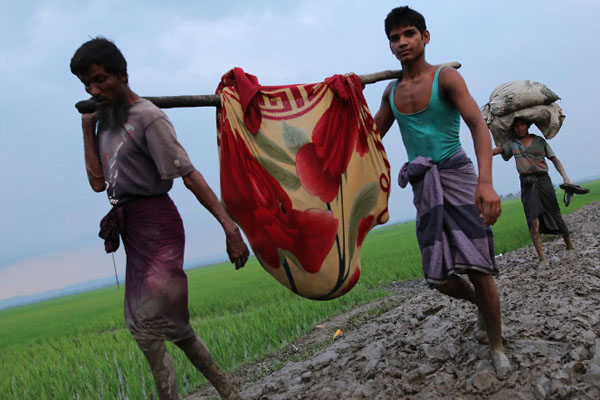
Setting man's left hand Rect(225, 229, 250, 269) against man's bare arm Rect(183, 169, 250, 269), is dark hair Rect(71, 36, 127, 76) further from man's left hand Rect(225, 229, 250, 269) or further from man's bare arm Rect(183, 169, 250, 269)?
man's left hand Rect(225, 229, 250, 269)

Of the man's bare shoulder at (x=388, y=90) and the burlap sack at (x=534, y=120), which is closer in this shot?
the man's bare shoulder at (x=388, y=90)

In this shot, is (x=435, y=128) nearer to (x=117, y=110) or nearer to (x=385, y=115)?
(x=385, y=115)

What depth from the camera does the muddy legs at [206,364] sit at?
2.35 m

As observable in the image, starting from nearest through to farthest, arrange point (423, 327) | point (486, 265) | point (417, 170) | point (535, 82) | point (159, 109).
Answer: point (159, 109) < point (486, 265) < point (417, 170) < point (423, 327) < point (535, 82)

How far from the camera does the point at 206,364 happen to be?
2.39m

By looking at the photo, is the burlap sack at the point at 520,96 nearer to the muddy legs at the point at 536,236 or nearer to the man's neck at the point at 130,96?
the muddy legs at the point at 536,236

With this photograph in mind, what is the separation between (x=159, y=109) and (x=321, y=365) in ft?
7.12

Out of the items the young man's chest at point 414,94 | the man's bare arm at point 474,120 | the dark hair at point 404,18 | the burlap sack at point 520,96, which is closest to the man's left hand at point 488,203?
the man's bare arm at point 474,120

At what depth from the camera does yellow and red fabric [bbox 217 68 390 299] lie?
7.97 feet

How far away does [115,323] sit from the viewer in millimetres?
9930

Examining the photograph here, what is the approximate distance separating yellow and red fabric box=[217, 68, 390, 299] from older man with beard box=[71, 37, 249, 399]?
9.2 inches

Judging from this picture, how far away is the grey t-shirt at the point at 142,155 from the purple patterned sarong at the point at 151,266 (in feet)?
0.25

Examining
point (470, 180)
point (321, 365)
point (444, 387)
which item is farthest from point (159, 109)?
point (321, 365)

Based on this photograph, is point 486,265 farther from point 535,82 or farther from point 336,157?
point 535,82
